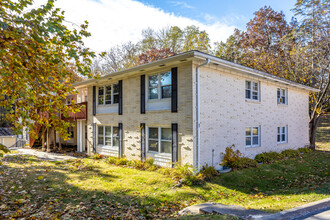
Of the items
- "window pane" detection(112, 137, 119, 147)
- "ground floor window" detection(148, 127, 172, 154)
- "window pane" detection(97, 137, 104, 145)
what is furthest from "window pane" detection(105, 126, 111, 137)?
"ground floor window" detection(148, 127, 172, 154)

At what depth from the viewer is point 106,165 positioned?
1253 cm

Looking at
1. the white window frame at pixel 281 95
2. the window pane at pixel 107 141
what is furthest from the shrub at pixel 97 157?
the white window frame at pixel 281 95

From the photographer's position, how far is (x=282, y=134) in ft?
52.4

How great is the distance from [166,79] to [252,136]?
6356mm

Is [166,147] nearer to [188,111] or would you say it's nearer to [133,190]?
[188,111]

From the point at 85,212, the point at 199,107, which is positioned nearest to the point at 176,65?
the point at 199,107

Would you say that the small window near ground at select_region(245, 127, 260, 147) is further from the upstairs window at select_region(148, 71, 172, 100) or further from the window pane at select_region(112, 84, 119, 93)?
the window pane at select_region(112, 84, 119, 93)

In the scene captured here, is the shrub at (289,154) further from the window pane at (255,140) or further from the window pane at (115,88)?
the window pane at (115,88)

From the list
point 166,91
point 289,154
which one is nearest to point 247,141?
point 289,154

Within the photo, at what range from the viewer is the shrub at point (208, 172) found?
9.36 m

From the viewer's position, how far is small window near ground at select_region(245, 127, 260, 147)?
12719 millimetres

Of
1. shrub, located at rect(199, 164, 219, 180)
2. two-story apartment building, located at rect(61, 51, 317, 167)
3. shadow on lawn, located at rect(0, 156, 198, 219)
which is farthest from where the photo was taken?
two-story apartment building, located at rect(61, 51, 317, 167)

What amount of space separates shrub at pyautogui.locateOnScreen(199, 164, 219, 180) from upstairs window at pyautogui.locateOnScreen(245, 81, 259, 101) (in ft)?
17.7

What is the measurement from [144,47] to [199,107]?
24340 millimetres
